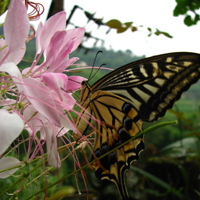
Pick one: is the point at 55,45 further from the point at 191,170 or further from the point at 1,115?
the point at 191,170

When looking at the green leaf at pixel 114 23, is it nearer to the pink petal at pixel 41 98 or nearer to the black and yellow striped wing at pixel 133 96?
the black and yellow striped wing at pixel 133 96

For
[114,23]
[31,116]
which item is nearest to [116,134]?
[31,116]

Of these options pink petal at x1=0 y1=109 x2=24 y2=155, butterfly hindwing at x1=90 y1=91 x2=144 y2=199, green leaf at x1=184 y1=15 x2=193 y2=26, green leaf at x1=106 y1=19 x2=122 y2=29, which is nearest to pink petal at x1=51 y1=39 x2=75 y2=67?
pink petal at x1=0 y1=109 x2=24 y2=155

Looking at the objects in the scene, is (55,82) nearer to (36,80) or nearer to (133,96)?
(36,80)

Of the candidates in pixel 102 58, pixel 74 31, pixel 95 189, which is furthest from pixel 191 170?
pixel 74 31

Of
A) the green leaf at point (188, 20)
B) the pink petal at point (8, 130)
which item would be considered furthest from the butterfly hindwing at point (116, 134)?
the green leaf at point (188, 20)

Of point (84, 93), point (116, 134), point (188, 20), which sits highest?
point (188, 20)

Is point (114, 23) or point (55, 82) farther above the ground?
point (114, 23)
